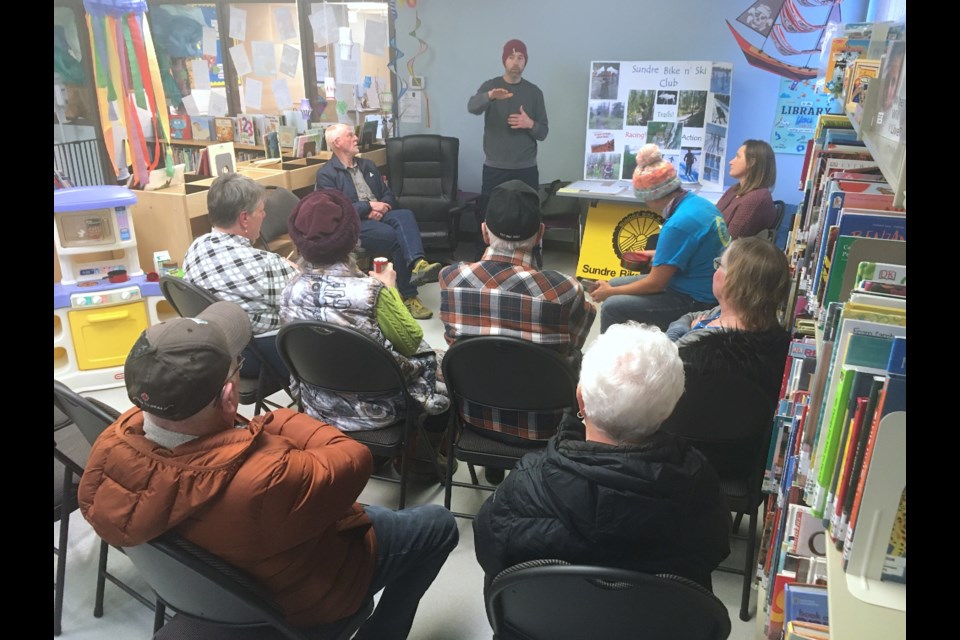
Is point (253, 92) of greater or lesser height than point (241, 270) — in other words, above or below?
above

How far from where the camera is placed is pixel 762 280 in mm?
2037

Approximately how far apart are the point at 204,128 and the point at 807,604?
227 inches

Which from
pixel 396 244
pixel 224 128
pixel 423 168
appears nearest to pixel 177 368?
pixel 396 244

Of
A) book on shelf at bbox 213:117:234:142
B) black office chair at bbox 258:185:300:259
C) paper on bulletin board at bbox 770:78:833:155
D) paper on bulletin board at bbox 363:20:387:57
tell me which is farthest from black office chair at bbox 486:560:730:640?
paper on bulletin board at bbox 363:20:387:57

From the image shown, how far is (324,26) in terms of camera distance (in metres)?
5.72

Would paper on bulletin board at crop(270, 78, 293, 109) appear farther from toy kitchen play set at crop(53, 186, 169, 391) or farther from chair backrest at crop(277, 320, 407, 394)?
chair backrest at crop(277, 320, 407, 394)

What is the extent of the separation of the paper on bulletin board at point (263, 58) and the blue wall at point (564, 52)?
1.09 metres

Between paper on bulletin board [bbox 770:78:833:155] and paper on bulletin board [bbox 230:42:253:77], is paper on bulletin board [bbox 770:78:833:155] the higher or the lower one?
the lower one

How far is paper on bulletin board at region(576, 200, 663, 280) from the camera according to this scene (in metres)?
5.20

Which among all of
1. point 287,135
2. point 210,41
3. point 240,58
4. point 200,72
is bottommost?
point 287,135

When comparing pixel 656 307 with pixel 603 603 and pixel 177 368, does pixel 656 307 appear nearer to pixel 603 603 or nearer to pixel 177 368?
pixel 603 603

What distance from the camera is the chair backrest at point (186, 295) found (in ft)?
8.06

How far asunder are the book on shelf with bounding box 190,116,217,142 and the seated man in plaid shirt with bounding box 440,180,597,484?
430 cm
